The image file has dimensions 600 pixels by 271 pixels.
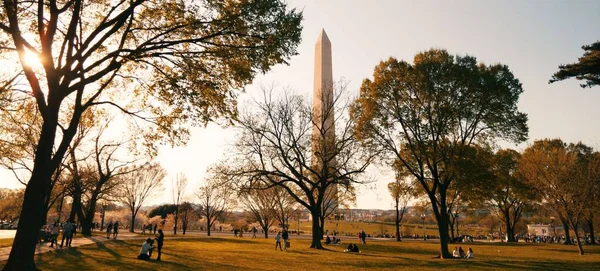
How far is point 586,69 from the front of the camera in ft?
56.1

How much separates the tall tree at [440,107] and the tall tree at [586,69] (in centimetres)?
654

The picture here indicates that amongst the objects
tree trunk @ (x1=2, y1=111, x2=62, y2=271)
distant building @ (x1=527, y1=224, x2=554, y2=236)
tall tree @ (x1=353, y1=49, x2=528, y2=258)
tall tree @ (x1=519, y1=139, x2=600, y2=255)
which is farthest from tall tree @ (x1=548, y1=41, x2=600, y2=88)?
distant building @ (x1=527, y1=224, x2=554, y2=236)

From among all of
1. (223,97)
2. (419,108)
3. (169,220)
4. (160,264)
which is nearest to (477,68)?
(419,108)

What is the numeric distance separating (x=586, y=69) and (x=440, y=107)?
9.25 m

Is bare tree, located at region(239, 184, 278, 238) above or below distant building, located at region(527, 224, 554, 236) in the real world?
above

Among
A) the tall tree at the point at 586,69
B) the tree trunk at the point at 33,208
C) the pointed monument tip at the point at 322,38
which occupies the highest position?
the pointed monument tip at the point at 322,38

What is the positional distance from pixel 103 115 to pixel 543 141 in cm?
5728

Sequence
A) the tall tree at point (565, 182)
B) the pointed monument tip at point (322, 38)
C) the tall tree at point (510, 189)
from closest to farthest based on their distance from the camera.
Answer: the tall tree at point (565, 182), the tall tree at point (510, 189), the pointed monument tip at point (322, 38)

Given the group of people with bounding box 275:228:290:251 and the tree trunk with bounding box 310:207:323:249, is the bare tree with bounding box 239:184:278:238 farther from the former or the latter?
the group of people with bounding box 275:228:290:251

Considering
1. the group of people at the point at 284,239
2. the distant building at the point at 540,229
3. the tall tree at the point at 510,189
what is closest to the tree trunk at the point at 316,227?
the group of people at the point at 284,239

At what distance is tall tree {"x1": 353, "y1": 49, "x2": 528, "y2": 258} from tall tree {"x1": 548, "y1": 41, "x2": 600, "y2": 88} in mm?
6543

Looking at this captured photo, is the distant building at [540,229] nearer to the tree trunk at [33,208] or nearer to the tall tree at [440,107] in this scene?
the tall tree at [440,107]

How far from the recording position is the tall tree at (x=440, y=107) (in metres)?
25.0

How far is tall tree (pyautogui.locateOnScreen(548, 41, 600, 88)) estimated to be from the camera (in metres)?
16.8
